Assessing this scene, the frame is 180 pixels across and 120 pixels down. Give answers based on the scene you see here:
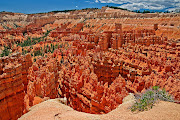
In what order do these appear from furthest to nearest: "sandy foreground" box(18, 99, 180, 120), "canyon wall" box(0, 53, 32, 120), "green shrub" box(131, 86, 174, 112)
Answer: "canyon wall" box(0, 53, 32, 120) → "green shrub" box(131, 86, 174, 112) → "sandy foreground" box(18, 99, 180, 120)

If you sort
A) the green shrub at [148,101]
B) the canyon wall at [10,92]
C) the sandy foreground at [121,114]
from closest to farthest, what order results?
the sandy foreground at [121,114], the green shrub at [148,101], the canyon wall at [10,92]

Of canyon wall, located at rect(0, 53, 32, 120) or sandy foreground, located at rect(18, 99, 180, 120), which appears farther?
canyon wall, located at rect(0, 53, 32, 120)

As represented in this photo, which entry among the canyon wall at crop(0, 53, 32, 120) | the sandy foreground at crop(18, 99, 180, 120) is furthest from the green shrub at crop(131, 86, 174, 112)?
the canyon wall at crop(0, 53, 32, 120)

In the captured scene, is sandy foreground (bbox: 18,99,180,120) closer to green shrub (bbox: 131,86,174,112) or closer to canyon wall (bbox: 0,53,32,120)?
green shrub (bbox: 131,86,174,112)

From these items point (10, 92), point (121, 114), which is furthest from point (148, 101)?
point (10, 92)

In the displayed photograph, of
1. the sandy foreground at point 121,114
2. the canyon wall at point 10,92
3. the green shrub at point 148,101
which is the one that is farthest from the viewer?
the canyon wall at point 10,92

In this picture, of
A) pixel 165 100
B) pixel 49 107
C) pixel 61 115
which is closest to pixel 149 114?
pixel 165 100

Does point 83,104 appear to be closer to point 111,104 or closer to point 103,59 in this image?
point 111,104

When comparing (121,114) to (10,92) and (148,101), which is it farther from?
(10,92)

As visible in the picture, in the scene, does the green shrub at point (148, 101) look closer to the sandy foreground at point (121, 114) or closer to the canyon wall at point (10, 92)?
the sandy foreground at point (121, 114)

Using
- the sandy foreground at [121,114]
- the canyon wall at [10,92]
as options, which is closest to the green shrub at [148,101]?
the sandy foreground at [121,114]

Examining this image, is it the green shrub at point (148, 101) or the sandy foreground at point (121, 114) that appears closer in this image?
the sandy foreground at point (121, 114)

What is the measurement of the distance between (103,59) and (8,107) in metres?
8.40

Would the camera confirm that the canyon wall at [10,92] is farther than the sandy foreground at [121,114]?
Yes
